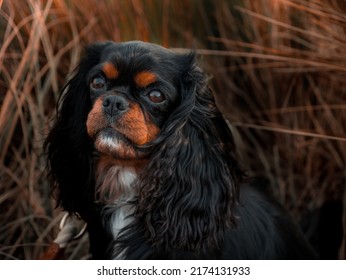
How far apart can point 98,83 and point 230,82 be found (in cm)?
120

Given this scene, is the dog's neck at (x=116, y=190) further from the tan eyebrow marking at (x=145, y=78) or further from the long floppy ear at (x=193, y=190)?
the tan eyebrow marking at (x=145, y=78)

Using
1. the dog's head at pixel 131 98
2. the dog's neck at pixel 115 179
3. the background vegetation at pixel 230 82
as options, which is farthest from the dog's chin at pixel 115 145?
the background vegetation at pixel 230 82

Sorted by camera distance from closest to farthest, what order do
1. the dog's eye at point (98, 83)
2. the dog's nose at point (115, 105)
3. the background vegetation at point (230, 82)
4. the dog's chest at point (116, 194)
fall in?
the dog's nose at point (115, 105) → the dog's eye at point (98, 83) → the dog's chest at point (116, 194) → the background vegetation at point (230, 82)

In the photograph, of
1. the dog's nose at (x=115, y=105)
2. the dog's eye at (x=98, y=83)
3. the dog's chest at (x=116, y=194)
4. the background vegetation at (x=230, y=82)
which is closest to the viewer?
the dog's nose at (x=115, y=105)

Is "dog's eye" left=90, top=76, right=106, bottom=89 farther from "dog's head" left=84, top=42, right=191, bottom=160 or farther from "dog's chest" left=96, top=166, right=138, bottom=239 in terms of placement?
"dog's chest" left=96, top=166, right=138, bottom=239

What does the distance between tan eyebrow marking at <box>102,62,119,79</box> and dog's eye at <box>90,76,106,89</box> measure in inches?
1.8

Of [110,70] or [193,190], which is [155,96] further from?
[193,190]

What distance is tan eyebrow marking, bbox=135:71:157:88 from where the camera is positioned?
275 cm

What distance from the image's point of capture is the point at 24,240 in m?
3.61

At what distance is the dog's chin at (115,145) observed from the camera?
8.95 ft

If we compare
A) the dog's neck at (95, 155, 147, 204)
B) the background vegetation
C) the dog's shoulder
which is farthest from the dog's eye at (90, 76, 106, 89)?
the dog's shoulder

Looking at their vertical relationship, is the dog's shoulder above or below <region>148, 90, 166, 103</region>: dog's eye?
below

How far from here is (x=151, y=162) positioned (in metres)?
2.81

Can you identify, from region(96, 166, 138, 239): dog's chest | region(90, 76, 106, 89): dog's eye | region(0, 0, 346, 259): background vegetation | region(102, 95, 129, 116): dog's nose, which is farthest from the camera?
region(0, 0, 346, 259): background vegetation
